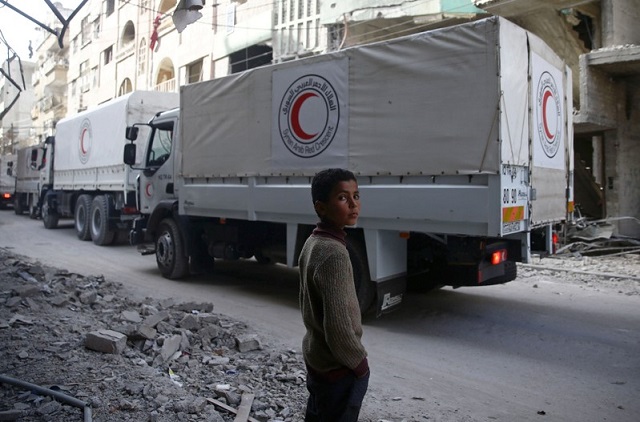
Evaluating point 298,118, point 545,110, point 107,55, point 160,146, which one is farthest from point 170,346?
point 107,55

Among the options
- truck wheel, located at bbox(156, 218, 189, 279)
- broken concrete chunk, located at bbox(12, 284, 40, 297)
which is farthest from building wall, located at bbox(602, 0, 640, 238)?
broken concrete chunk, located at bbox(12, 284, 40, 297)

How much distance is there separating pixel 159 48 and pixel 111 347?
25977mm

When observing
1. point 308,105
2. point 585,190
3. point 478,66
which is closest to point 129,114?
point 308,105

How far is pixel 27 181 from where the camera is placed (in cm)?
2172

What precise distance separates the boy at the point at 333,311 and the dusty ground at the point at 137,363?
1.47 m

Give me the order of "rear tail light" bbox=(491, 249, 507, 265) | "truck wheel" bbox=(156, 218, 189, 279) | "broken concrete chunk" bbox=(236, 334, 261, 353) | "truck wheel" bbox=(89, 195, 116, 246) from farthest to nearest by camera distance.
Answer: "truck wheel" bbox=(89, 195, 116, 246) → "truck wheel" bbox=(156, 218, 189, 279) → "rear tail light" bbox=(491, 249, 507, 265) → "broken concrete chunk" bbox=(236, 334, 261, 353)

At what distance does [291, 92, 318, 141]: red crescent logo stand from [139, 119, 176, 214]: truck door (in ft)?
10.3

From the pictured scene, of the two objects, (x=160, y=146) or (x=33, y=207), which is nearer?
(x=160, y=146)

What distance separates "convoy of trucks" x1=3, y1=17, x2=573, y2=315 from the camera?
496 cm

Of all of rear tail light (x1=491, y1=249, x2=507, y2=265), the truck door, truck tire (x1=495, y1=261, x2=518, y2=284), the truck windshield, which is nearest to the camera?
rear tail light (x1=491, y1=249, x2=507, y2=265)

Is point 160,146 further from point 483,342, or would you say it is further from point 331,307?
point 331,307

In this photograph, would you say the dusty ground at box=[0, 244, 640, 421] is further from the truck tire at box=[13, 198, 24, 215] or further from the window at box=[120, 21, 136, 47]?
the window at box=[120, 21, 136, 47]

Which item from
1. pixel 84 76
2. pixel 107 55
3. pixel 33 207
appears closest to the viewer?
pixel 33 207

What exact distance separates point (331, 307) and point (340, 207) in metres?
0.38
